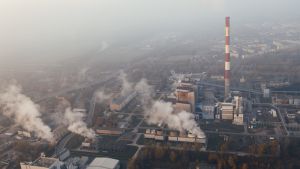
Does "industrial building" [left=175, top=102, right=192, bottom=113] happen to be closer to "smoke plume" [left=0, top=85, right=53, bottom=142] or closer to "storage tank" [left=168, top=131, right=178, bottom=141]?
"storage tank" [left=168, top=131, right=178, bottom=141]

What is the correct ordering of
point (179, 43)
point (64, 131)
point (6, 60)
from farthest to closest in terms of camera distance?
point (179, 43)
point (6, 60)
point (64, 131)

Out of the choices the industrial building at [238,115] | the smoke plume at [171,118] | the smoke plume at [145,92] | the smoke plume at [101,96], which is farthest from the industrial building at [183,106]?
the smoke plume at [101,96]

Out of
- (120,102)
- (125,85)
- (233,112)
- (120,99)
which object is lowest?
(233,112)

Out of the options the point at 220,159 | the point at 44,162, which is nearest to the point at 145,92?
the point at 220,159

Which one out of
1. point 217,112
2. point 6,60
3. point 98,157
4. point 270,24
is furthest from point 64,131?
point 270,24

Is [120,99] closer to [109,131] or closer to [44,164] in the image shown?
[109,131]

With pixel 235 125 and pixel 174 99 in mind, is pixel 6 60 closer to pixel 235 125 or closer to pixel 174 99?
pixel 174 99
